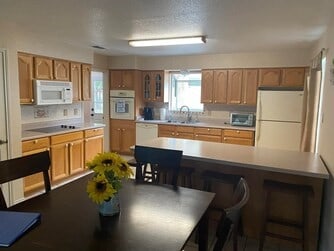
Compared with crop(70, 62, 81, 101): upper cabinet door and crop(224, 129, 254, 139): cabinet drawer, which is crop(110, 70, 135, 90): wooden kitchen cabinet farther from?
crop(224, 129, 254, 139): cabinet drawer

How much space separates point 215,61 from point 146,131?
2.09 m

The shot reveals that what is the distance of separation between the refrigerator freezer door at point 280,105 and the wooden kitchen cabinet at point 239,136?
0.41 m

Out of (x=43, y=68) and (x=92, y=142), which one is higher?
(x=43, y=68)

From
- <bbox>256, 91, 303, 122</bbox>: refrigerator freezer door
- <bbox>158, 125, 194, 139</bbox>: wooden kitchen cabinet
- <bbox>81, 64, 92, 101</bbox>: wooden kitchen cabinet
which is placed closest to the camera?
<bbox>256, 91, 303, 122</bbox>: refrigerator freezer door

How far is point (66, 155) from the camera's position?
14.1 feet

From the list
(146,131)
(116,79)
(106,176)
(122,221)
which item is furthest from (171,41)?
(122,221)

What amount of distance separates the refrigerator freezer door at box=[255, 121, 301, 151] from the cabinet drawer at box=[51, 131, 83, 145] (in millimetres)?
3101

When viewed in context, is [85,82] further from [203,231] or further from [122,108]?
[203,231]

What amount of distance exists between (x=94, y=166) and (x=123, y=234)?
0.43 meters

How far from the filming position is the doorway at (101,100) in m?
6.30

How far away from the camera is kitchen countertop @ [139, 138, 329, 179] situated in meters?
2.37

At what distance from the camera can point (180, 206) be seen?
1.70 meters

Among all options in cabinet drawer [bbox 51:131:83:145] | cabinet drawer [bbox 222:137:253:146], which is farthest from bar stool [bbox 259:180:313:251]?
cabinet drawer [bbox 51:131:83:145]

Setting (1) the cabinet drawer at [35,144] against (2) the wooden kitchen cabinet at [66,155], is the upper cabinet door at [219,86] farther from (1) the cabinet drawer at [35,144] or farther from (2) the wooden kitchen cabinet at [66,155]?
Result: (1) the cabinet drawer at [35,144]
